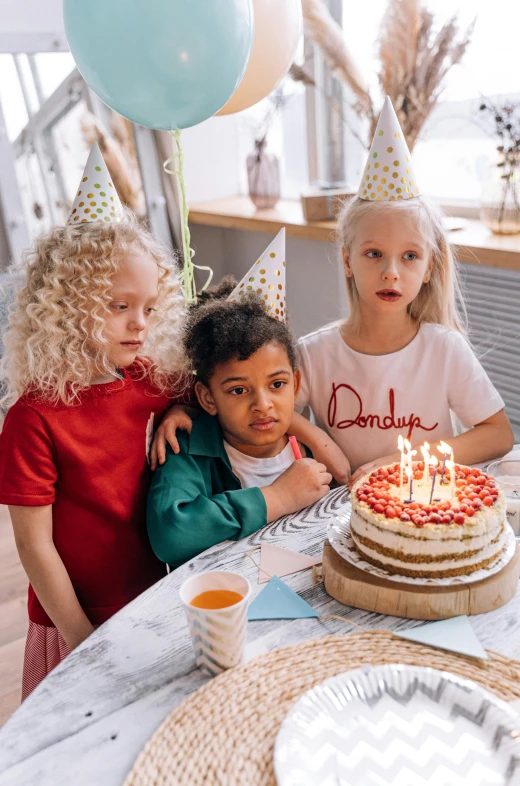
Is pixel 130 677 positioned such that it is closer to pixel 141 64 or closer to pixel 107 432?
pixel 107 432

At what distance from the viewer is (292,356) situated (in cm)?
139

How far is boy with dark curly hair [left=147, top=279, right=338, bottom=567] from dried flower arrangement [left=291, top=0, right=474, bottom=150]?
1497 mm

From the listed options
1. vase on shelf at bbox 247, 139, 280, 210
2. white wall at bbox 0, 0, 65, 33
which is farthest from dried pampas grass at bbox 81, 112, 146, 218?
vase on shelf at bbox 247, 139, 280, 210

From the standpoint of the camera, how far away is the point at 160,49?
4.44 ft

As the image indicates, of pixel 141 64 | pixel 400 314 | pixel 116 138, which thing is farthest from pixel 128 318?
pixel 116 138

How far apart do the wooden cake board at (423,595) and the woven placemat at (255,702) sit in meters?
0.05

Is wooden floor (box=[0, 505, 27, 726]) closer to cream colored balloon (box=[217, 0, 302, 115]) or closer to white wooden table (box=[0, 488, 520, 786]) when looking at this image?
white wooden table (box=[0, 488, 520, 786])

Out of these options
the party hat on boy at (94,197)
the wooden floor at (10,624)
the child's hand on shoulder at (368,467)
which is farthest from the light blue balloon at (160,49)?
the wooden floor at (10,624)

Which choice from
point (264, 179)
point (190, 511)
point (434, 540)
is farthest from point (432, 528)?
point (264, 179)

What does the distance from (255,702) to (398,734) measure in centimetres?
16

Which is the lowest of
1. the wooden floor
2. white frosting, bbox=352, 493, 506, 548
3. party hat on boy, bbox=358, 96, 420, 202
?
the wooden floor

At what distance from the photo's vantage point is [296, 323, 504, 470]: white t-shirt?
4.97 feet

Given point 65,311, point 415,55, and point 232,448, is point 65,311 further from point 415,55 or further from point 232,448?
point 415,55

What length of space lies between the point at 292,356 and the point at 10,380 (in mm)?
544
